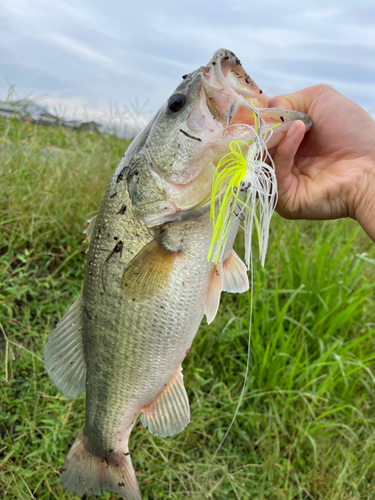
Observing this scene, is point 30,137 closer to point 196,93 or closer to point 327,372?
point 196,93

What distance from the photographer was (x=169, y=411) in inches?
67.6

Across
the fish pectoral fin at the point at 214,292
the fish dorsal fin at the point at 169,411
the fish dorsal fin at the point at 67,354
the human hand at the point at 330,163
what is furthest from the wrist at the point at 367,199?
the fish dorsal fin at the point at 67,354

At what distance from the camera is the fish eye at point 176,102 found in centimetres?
140

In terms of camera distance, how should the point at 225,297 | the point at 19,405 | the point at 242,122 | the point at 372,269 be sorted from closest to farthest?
1. the point at 242,122
2. the point at 19,405
3. the point at 225,297
4. the point at 372,269

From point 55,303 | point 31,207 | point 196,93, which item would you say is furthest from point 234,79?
point 31,207

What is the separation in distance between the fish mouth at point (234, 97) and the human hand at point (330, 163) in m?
0.31

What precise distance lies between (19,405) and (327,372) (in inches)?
91.3

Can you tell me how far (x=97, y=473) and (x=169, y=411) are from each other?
1.56 ft

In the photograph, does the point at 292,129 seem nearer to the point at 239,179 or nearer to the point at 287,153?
the point at 287,153

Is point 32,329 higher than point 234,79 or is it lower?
lower

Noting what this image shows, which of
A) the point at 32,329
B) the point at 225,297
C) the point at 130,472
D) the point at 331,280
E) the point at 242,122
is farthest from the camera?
the point at 225,297

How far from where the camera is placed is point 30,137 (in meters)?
4.20

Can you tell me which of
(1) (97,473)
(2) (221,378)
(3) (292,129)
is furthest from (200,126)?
(2) (221,378)

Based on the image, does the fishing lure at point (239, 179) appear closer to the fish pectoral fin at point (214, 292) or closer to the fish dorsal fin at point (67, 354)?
the fish pectoral fin at point (214, 292)
